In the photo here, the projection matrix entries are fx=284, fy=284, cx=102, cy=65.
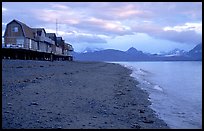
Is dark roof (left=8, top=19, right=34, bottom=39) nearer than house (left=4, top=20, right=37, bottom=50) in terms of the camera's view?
No

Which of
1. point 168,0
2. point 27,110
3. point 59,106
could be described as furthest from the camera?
point 59,106

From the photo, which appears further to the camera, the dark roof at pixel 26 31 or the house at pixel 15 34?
the dark roof at pixel 26 31

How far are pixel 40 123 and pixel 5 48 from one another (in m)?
35.5

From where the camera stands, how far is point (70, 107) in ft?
33.5

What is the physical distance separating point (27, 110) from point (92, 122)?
2.13 metres

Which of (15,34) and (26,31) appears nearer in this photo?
(15,34)

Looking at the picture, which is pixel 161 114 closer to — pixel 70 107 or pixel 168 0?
pixel 70 107

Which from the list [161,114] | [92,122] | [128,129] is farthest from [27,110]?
[161,114]

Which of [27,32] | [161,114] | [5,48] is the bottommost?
[161,114]

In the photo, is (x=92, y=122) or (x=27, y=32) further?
(x=27, y=32)

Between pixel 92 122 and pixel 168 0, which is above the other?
pixel 168 0

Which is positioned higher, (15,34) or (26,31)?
(26,31)

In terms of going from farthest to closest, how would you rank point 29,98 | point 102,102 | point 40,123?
1. point 102,102
2. point 29,98
3. point 40,123

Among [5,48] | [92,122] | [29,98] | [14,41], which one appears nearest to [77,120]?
[92,122]
